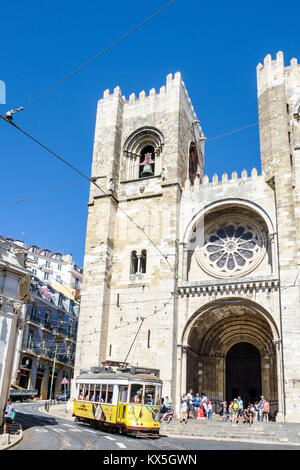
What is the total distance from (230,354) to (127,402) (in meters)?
12.8

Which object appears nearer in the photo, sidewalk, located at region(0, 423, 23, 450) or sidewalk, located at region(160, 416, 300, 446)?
sidewalk, located at region(0, 423, 23, 450)

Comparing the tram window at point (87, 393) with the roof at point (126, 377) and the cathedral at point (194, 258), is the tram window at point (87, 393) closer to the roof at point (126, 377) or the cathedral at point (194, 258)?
the roof at point (126, 377)

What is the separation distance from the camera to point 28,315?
42.8 m

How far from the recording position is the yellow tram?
1445 cm

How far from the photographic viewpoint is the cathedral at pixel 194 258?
21562 mm

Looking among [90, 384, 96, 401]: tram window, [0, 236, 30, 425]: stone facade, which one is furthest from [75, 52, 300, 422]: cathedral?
[0, 236, 30, 425]: stone facade

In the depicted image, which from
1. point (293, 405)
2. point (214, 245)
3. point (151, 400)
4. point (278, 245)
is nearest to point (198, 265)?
point (214, 245)

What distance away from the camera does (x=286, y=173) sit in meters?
22.3

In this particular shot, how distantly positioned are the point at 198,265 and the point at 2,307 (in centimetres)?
1231

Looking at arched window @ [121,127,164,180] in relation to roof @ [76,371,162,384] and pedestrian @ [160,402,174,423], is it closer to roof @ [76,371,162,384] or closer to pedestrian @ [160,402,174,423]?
pedestrian @ [160,402,174,423]

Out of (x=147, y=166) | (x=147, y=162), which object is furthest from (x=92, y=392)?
(x=147, y=162)

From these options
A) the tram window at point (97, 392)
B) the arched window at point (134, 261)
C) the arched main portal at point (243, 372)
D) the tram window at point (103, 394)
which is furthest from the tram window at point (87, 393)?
the arched main portal at point (243, 372)

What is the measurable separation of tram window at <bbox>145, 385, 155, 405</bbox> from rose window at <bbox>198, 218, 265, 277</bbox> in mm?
9435
